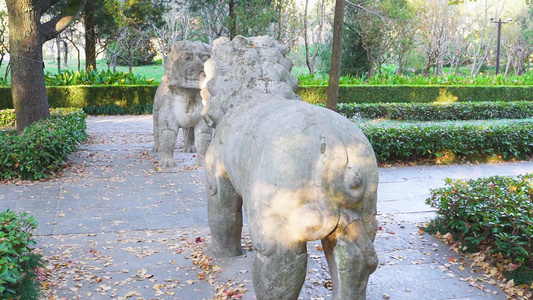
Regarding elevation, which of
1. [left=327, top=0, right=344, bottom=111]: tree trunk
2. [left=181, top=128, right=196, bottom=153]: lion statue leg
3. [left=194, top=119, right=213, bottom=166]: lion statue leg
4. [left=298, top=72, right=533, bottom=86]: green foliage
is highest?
[left=327, top=0, right=344, bottom=111]: tree trunk

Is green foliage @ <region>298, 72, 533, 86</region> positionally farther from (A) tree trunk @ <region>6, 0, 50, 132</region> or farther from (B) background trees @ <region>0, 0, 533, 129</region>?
(A) tree trunk @ <region>6, 0, 50, 132</region>

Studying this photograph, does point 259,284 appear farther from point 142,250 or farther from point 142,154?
point 142,154

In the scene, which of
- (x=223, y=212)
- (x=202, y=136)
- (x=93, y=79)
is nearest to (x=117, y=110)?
(x=93, y=79)

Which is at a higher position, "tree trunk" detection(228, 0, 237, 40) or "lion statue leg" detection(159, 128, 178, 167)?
"tree trunk" detection(228, 0, 237, 40)

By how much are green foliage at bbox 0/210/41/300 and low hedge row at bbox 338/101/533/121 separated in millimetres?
10921

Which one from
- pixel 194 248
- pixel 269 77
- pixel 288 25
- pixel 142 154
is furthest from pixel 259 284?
pixel 288 25

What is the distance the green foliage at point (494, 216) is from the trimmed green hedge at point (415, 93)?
12304 millimetres

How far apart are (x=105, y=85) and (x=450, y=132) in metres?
12.5

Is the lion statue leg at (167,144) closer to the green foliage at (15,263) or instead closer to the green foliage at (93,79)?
the green foliage at (15,263)

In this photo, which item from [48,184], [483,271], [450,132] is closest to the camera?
[483,271]

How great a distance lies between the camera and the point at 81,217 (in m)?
5.95

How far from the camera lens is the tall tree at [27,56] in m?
9.05

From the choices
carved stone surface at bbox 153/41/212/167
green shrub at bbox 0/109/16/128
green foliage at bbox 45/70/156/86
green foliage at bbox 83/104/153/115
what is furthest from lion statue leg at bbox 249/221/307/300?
green foliage at bbox 45/70/156/86

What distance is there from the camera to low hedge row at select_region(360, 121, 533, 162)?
9133mm
